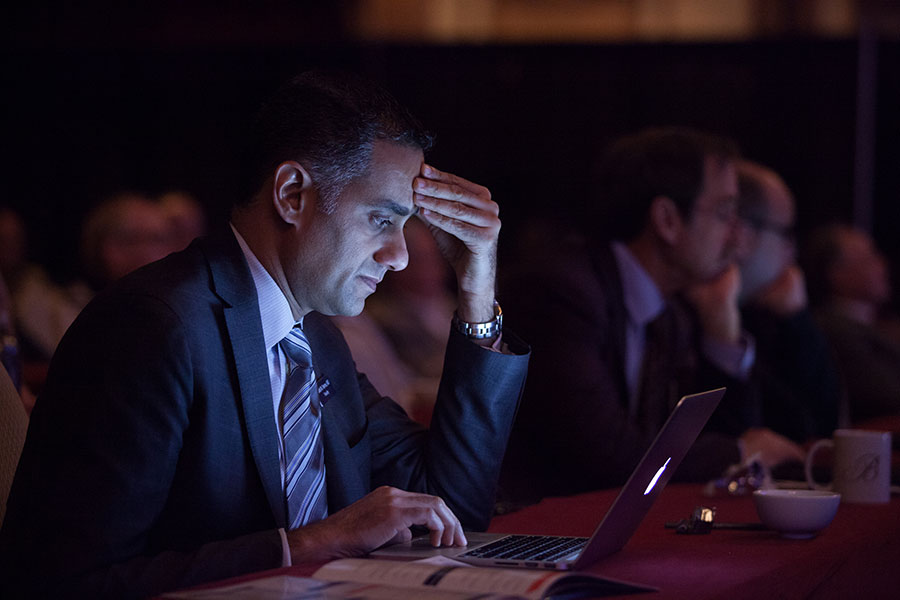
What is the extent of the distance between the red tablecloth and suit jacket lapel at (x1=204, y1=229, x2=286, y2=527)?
41 cm

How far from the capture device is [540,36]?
7723 mm

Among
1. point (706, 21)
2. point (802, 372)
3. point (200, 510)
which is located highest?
point (706, 21)

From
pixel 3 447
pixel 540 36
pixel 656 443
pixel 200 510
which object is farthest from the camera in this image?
pixel 540 36

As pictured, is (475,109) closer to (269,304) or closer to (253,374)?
(269,304)

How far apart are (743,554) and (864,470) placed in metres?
0.62

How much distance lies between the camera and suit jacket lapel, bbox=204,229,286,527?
1.43 m

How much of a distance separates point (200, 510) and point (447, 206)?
0.59m

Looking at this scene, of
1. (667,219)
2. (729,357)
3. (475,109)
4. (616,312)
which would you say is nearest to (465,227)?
(616,312)

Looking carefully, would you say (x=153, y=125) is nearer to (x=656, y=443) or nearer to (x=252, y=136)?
(x=252, y=136)

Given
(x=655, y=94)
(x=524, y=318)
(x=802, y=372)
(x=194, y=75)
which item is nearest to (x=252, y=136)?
(x=524, y=318)

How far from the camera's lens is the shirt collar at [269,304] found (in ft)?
5.04

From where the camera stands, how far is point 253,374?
4.75 ft

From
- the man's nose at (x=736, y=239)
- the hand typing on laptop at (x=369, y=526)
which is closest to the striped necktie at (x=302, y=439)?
the hand typing on laptop at (x=369, y=526)

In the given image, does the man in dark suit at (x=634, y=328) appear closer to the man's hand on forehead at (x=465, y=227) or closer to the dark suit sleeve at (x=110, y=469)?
the man's hand on forehead at (x=465, y=227)
